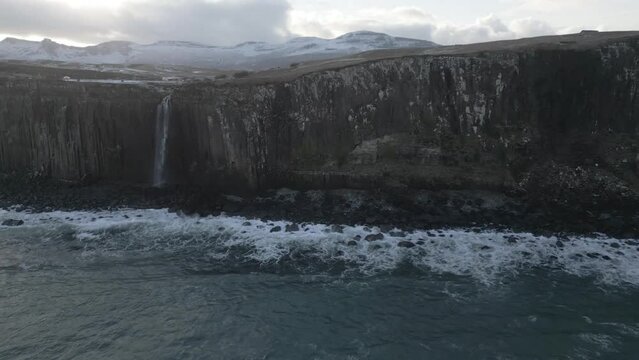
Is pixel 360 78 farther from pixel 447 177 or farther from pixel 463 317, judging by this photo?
pixel 463 317

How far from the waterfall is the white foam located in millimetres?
6427

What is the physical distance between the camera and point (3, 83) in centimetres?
4203

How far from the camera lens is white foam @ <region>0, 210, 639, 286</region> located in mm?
25625

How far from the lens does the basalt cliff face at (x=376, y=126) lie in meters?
35.7

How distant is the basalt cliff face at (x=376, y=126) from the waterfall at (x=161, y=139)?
46cm

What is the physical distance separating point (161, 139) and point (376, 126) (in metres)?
18.2

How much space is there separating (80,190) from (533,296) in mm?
34018

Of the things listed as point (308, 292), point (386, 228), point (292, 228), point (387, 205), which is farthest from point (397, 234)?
point (308, 292)

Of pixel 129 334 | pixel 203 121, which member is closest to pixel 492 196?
pixel 203 121

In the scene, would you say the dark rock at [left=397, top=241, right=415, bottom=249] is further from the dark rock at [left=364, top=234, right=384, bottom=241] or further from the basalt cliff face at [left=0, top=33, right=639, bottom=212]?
the basalt cliff face at [left=0, top=33, right=639, bottom=212]

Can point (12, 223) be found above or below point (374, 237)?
above

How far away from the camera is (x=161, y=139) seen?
40.3 m

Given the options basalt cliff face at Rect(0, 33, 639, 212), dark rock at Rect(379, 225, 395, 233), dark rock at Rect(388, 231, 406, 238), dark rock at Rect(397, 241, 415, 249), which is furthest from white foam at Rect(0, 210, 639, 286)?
basalt cliff face at Rect(0, 33, 639, 212)

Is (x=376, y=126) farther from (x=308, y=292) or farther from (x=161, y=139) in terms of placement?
(x=308, y=292)
